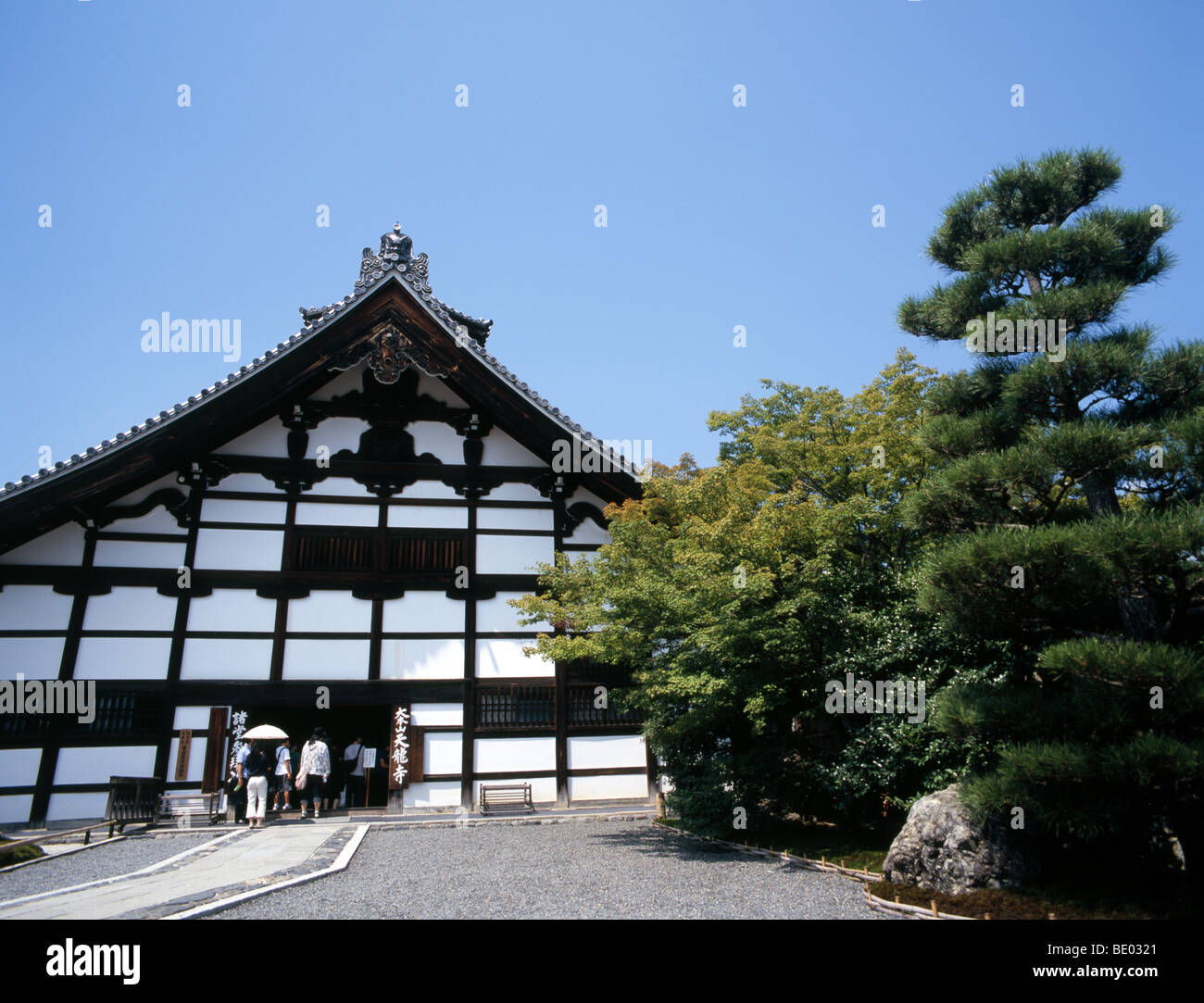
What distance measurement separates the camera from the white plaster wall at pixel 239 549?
52.3 ft

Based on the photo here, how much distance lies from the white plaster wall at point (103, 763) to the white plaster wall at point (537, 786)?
6266 mm

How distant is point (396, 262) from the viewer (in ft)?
56.1

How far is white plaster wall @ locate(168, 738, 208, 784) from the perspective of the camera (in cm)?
1451

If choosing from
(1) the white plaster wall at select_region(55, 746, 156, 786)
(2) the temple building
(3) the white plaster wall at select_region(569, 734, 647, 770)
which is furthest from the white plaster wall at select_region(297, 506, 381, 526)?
(3) the white plaster wall at select_region(569, 734, 647, 770)

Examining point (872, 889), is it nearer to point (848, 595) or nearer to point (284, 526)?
point (848, 595)

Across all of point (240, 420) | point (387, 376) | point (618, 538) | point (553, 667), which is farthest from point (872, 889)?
point (240, 420)

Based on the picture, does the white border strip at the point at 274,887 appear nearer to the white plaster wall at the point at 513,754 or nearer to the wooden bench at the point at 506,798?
the wooden bench at the point at 506,798

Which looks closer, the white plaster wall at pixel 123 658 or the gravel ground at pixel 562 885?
the gravel ground at pixel 562 885

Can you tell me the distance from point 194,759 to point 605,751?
822 cm

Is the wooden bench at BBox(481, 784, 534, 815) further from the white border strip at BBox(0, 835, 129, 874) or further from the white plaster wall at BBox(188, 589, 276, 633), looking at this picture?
the white border strip at BBox(0, 835, 129, 874)

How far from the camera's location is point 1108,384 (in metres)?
7.87

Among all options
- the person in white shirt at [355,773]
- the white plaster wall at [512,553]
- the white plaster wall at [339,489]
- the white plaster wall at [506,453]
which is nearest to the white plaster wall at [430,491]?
the white plaster wall at [339,489]

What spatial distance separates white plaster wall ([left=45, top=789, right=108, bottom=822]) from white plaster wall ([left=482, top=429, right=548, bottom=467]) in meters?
10.2

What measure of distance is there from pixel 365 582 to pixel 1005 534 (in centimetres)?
1286
